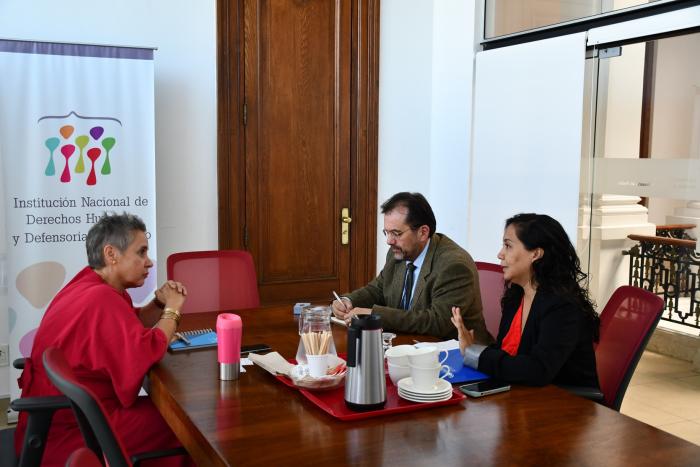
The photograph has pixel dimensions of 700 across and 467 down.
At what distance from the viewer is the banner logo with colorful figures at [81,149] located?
3760 mm

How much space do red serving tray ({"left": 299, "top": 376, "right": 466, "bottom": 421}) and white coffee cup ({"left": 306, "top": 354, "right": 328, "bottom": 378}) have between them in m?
0.05

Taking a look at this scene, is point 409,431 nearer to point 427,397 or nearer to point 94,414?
point 427,397

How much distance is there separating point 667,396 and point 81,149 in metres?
Result: 3.50

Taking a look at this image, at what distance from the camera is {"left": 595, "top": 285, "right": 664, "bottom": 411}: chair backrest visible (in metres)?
2.38

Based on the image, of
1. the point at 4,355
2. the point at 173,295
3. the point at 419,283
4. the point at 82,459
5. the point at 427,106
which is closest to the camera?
the point at 82,459

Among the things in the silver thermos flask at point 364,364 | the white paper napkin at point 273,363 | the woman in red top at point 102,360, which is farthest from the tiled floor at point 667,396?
Result: the woman in red top at point 102,360

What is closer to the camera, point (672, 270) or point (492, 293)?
point (492, 293)

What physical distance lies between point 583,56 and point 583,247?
3.52 feet

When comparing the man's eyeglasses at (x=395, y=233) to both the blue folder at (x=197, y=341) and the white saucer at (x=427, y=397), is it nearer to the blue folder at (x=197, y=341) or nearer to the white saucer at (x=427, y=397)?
the blue folder at (x=197, y=341)

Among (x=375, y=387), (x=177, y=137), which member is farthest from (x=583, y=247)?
(x=375, y=387)

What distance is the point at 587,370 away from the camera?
2.32 meters

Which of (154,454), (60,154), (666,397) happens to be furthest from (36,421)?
(666,397)

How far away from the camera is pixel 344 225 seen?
5.02m

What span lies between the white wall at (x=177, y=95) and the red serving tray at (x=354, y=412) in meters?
2.56
